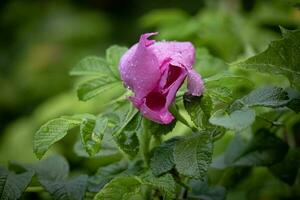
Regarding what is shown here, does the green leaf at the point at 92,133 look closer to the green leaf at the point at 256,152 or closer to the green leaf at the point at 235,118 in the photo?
the green leaf at the point at 235,118

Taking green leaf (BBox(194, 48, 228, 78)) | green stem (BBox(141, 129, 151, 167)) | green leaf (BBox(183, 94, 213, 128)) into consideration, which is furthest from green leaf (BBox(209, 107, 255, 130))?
green leaf (BBox(194, 48, 228, 78))

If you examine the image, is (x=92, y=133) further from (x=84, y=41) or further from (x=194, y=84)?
(x=84, y=41)

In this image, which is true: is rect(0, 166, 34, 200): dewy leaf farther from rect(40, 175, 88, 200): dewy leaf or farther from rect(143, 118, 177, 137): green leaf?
rect(143, 118, 177, 137): green leaf

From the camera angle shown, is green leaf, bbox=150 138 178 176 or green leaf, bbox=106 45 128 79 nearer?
green leaf, bbox=150 138 178 176

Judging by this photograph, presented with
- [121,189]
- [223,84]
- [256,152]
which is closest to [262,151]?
[256,152]

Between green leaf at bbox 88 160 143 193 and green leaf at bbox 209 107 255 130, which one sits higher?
green leaf at bbox 209 107 255 130

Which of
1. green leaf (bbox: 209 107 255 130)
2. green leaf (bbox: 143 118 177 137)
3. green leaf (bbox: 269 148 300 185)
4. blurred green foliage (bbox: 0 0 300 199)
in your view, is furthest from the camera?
blurred green foliage (bbox: 0 0 300 199)

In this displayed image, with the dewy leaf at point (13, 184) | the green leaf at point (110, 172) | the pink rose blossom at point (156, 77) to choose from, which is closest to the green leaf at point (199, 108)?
the pink rose blossom at point (156, 77)

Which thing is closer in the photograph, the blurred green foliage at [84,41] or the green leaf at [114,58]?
the green leaf at [114,58]
